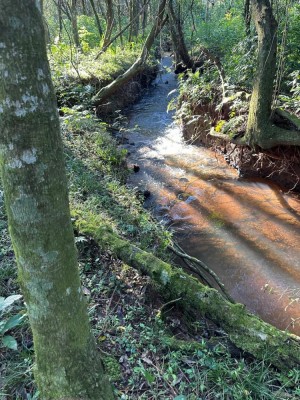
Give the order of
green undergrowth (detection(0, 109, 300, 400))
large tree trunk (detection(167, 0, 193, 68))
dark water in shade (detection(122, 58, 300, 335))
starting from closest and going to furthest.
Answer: green undergrowth (detection(0, 109, 300, 400)) → dark water in shade (detection(122, 58, 300, 335)) → large tree trunk (detection(167, 0, 193, 68))

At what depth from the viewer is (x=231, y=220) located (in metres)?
5.80

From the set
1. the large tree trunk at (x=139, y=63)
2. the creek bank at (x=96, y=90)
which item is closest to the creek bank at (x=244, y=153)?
the large tree trunk at (x=139, y=63)

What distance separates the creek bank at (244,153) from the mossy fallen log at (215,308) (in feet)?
12.8

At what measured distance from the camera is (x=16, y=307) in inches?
105

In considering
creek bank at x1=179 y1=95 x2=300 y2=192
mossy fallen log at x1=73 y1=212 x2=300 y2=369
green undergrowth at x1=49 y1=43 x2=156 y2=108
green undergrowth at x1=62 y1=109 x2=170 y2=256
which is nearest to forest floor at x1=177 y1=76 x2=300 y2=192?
creek bank at x1=179 y1=95 x2=300 y2=192

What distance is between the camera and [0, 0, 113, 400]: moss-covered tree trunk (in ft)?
3.93

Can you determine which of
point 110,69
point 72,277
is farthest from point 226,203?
point 110,69

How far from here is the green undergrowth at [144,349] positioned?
2283mm

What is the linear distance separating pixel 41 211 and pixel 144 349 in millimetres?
1689

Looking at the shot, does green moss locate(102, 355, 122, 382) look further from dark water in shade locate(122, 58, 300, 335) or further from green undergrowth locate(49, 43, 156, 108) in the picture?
green undergrowth locate(49, 43, 156, 108)

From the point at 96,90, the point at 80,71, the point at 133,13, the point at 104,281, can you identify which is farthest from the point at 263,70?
the point at 133,13

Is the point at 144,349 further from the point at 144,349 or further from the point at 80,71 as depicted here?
the point at 80,71

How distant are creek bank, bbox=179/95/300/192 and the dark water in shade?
210 mm

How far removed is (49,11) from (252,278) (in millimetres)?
23066
